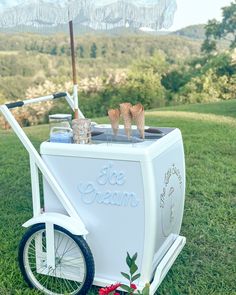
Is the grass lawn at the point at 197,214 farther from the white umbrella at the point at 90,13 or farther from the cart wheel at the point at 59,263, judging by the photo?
the white umbrella at the point at 90,13

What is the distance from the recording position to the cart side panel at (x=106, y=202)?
6.91 ft

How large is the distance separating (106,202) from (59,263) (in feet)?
1.44

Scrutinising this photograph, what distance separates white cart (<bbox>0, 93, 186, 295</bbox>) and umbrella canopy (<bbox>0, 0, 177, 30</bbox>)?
1.40 feet

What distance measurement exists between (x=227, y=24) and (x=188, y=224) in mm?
17757

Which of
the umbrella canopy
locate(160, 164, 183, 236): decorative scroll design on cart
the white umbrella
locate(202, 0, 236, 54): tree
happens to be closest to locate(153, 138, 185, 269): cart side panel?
locate(160, 164, 183, 236): decorative scroll design on cart

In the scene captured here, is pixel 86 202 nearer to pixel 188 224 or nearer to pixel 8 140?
pixel 188 224

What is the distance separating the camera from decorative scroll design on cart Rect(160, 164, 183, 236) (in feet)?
7.38

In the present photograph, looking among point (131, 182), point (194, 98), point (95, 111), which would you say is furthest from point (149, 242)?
point (95, 111)

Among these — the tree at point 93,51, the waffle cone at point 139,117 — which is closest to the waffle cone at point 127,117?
the waffle cone at point 139,117

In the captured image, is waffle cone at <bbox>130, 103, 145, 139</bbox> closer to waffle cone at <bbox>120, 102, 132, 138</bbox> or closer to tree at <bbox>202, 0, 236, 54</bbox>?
waffle cone at <bbox>120, 102, 132, 138</bbox>

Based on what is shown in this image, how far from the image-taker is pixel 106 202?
7.13 feet

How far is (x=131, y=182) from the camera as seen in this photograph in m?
2.09

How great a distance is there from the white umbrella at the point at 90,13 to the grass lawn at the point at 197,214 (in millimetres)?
A: 1049

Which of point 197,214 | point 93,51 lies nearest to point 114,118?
point 197,214
